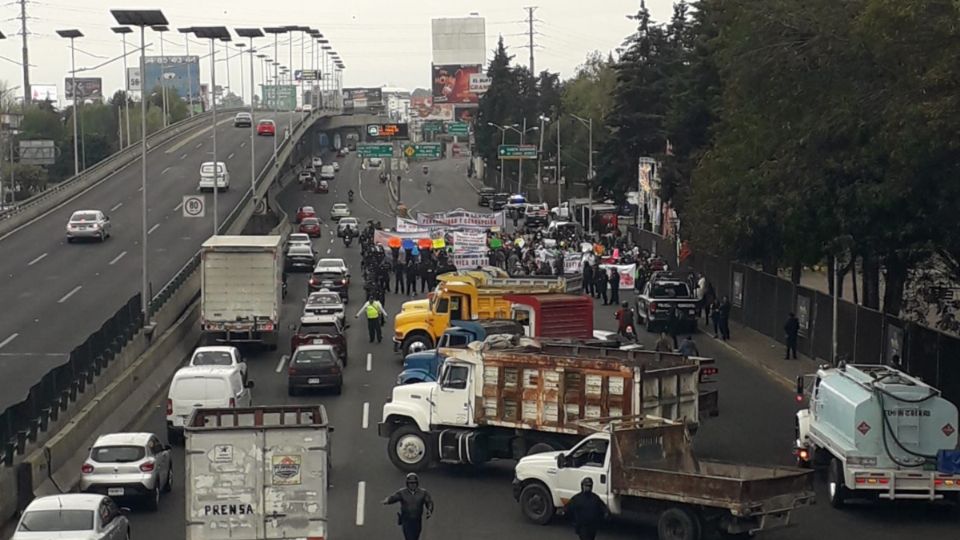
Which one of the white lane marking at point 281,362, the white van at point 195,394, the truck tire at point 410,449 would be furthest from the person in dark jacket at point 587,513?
the white lane marking at point 281,362

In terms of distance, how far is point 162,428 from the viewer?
1275 inches

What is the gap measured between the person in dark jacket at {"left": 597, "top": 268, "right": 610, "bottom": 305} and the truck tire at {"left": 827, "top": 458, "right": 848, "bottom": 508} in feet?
105

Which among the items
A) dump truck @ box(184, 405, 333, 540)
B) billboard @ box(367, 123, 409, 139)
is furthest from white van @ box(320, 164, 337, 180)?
dump truck @ box(184, 405, 333, 540)

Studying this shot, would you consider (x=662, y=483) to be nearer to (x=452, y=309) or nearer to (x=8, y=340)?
(x=452, y=309)

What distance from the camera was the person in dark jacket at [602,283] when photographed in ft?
184

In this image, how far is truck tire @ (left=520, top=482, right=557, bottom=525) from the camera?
2230 centimetres

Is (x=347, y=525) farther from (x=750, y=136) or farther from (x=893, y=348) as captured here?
(x=750, y=136)

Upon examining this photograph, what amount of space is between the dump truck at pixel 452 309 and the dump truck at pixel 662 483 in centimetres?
1694

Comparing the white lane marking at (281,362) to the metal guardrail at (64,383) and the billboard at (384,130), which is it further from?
the billboard at (384,130)

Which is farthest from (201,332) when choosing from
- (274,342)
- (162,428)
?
(162,428)

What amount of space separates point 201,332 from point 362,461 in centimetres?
1837

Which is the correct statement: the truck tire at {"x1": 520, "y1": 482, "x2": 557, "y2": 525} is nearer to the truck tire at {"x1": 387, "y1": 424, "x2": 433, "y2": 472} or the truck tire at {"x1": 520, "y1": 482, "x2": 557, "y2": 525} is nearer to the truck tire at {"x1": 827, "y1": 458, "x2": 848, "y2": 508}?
the truck tire at {"x1": 387, "y1": 424, "x2": 433, "y2": 472}

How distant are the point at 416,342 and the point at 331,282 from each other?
Answer: 1681 cm

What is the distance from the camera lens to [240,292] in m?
42.6
